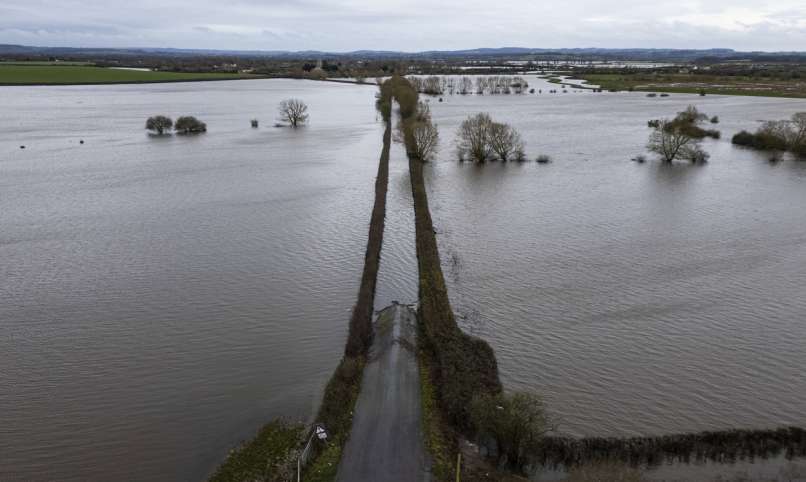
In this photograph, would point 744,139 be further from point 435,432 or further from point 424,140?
point 435,432

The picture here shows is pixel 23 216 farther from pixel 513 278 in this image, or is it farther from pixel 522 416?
pixel 522 416

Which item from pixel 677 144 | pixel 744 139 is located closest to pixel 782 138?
pixel 744 139

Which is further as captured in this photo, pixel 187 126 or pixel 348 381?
pixel 187 126

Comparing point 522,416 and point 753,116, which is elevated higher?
point 753,116

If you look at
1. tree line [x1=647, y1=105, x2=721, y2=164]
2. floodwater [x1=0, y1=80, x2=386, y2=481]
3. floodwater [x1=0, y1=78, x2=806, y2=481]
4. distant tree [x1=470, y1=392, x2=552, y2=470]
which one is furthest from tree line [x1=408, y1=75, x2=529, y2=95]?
distant tree [x1=470, y1=392, x2=552, y2=470]

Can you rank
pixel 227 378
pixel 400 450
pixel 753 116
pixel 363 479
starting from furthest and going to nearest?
pixel 753 116
pixel 227 378
pixel 400 450
pixel 363 479

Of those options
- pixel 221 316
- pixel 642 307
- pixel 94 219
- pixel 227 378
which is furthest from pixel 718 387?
pixel 94 219

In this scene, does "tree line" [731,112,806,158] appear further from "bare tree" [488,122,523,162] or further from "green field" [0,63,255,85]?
"green field" [0,63,255,85]
